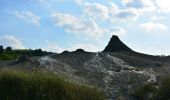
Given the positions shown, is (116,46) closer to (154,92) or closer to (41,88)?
(154,92)

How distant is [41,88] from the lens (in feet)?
49.5

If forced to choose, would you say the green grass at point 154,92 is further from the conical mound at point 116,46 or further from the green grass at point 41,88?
the conical mound at point 116,46


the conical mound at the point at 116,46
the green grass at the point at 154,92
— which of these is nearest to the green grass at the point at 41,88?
the green grass at the point at 154,92

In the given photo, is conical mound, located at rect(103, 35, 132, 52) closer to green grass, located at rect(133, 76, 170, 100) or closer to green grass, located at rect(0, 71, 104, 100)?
green grass, located at rect(133, 76, 170, 100)

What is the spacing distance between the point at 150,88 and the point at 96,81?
1.82 metres

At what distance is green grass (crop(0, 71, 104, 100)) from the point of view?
15.0 m

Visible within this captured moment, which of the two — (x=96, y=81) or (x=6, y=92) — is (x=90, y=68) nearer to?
(x=96, y=81)

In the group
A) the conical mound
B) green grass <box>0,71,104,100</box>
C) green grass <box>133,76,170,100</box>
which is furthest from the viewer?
the conical mound

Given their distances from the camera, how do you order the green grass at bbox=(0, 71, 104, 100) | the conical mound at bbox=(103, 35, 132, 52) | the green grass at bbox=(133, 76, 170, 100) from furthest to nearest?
the conical mound at bbox=(103, 35, 132, 52) < the green grass at bbox=(133, 76, 170, 100) < the green grass at bbox=(0, 71, 104, 100)

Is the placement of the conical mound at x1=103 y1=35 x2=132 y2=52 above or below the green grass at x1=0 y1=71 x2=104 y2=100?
above

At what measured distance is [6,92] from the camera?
15.2m

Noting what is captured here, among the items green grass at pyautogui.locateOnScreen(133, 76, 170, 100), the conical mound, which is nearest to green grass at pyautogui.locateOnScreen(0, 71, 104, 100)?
green grass at pyautogui.locateOnScreen(133, 76, 170, 100)

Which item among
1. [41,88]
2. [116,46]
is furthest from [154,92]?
[116,46]

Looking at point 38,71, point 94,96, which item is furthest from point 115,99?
point 38,71
